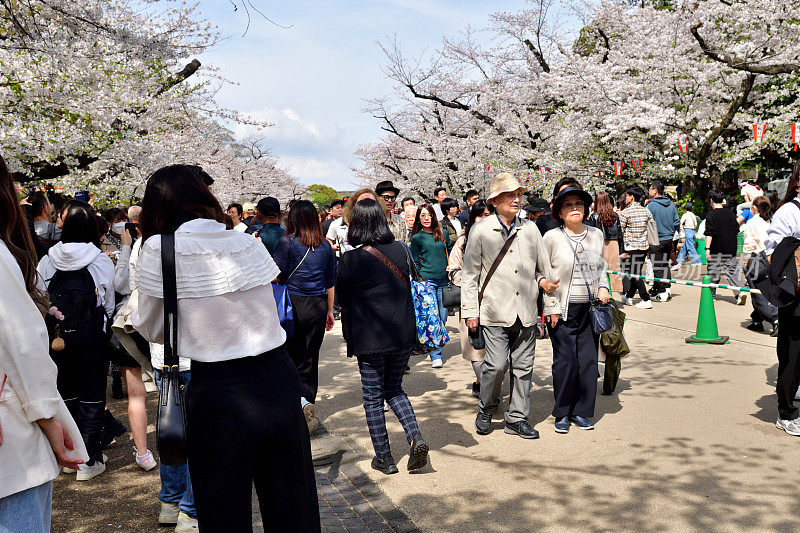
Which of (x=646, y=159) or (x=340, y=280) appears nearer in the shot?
(x=340, y=280)

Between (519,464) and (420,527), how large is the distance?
117cm

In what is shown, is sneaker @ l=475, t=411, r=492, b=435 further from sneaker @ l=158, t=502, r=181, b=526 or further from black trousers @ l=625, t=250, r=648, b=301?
black trousers @ l=625, t=250, r=648, b=301

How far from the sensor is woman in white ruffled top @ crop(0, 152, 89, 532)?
1.92 metres

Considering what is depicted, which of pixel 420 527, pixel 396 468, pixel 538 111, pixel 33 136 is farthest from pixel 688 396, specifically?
pixel 538 111

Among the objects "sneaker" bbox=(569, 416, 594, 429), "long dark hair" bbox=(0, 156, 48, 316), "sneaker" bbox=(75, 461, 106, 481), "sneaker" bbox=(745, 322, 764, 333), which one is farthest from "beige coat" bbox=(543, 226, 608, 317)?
"sneaker" bbox=(745, 322, 764, 333)

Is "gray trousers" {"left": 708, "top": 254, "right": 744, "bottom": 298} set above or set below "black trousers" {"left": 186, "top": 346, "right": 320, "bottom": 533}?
above

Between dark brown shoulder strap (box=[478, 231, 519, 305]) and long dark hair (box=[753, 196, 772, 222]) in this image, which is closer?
dark brown shoulder strap (box=[478, 231, 519, 305])

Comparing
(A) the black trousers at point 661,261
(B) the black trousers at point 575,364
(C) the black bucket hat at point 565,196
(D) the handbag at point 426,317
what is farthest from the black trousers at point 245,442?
(A) the black trousers at point 661,261

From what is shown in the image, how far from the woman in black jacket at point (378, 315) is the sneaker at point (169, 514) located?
136cm

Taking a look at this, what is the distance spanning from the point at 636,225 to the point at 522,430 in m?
6.94

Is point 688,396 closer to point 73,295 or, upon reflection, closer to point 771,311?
point 771,311

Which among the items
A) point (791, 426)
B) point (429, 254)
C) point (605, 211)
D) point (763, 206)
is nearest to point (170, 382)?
point (791, 426)

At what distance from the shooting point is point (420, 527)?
3867 millimetres

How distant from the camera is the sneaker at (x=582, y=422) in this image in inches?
215
